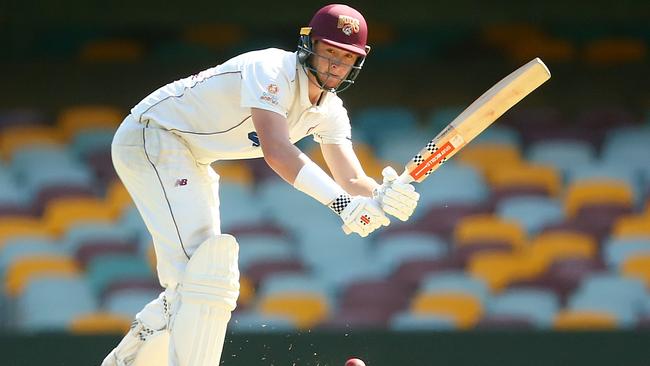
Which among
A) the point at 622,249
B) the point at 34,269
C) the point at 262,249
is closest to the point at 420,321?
the point at 262,249

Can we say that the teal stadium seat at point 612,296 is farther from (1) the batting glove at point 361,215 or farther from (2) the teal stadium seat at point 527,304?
(1) the batting glove at point 361,215

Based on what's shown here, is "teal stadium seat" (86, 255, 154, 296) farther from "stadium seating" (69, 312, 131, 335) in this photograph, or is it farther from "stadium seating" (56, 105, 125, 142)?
"stadium seating" (56, 105, 125, 142)

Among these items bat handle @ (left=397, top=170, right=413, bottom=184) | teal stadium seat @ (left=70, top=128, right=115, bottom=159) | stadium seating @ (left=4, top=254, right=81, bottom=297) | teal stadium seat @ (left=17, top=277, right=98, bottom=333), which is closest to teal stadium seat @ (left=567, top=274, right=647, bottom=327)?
teal stadium seat @ (left=17, top=277, right=98, bottom=333)

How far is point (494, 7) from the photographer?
6.40 meters

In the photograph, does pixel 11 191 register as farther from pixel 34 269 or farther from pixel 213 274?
pixel 213 274

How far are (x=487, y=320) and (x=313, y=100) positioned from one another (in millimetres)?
2652

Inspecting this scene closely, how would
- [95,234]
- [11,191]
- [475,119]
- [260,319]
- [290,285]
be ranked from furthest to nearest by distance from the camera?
[11,191], [95,234], [290,285], [260,319], [475,119]

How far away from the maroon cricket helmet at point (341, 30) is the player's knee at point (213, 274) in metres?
0.65

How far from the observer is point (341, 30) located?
11.9 feet

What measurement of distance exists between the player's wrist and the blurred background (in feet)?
7.64

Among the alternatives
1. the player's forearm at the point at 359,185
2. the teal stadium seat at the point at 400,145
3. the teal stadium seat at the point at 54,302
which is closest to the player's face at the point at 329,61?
the player's forearm at the point at 359,185

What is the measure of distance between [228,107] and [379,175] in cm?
303

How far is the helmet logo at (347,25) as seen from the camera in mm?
3629

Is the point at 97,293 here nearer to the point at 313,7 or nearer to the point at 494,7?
the point at 313,7
